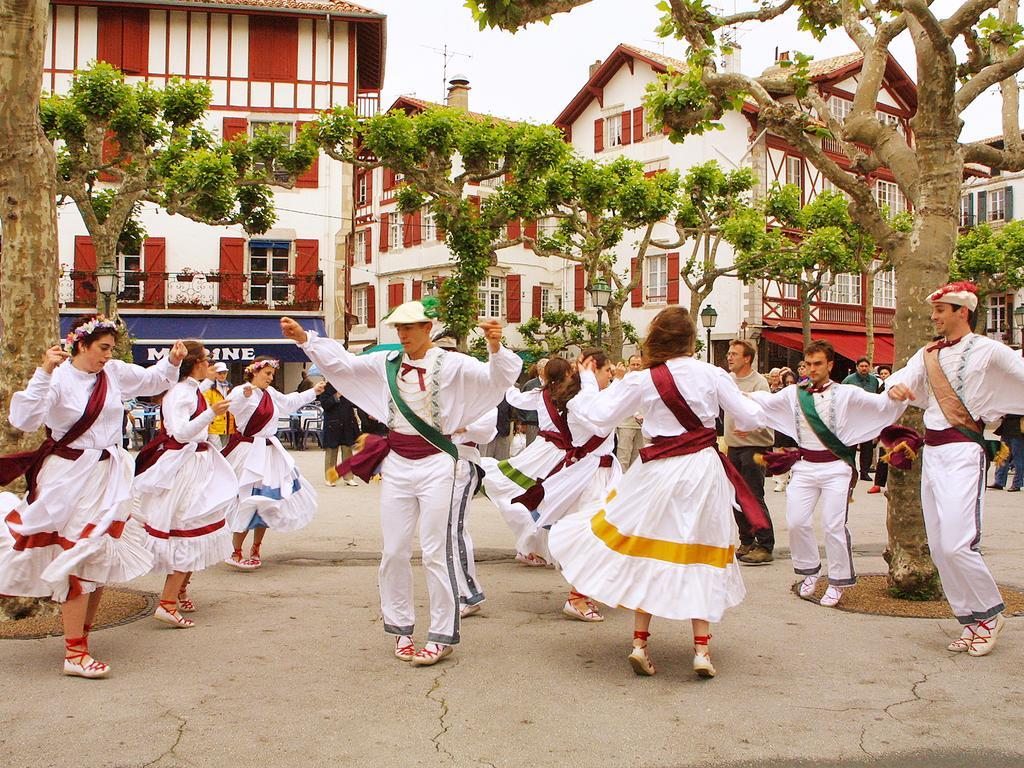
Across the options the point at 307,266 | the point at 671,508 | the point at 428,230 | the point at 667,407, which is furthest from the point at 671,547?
the point at 428,230

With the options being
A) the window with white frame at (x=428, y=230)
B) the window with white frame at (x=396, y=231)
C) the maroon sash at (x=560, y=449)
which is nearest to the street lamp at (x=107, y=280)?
the maroon sash at (x=560, y=449)

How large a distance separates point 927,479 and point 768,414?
4.78 ft

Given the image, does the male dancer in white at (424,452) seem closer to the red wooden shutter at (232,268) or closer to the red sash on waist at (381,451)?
the red sash on waist at (381,451)

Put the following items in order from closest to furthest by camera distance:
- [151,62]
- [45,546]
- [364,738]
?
[364,738] < [45,546] < [151,62]

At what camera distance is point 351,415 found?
51.3 ft

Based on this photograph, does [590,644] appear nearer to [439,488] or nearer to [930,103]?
[439,488]

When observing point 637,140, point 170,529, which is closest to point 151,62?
point 637,140

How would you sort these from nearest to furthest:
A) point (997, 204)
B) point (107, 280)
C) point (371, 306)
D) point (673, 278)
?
1. point (107, 280)
2. point (673, 278)
3. point (371, 306)
4. point (997, 204)

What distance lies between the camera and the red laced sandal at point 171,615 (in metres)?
6.62

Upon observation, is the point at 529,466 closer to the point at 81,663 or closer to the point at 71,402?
the point at 71,402

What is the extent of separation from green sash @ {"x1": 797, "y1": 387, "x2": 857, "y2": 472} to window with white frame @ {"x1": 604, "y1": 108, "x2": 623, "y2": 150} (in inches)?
1248

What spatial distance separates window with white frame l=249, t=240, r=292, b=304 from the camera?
34.3m

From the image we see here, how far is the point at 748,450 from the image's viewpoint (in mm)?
9828

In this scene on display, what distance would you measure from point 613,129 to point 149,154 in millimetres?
19497
